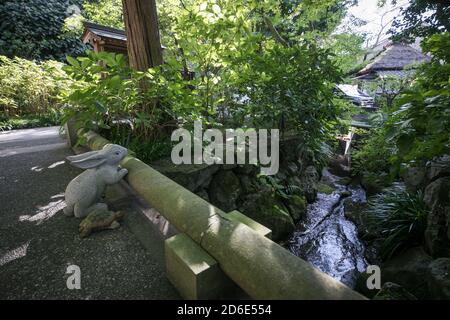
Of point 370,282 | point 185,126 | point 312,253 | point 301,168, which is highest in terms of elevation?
point 185,126

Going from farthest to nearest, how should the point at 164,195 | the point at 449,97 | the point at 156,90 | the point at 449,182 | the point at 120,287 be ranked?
the point at 449,182 < the point at 156,90 < the point at 164,195 < the point at 120,287 < the point at 449,97

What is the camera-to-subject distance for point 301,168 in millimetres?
5918

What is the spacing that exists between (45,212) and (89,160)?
2.69ft

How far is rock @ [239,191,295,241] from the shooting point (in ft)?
13.3

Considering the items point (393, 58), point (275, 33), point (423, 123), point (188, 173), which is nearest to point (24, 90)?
point (275, 33)

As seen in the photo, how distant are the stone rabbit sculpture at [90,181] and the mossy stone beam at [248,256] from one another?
2.24 ft

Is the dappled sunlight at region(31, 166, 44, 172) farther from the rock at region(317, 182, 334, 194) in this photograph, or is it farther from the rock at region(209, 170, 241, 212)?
the rock at region(317, 182, 334, 194)

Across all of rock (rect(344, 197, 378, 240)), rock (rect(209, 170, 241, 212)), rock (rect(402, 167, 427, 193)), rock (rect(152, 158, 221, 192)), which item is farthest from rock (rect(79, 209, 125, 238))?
rock (rect(402, 167, 427, 193))

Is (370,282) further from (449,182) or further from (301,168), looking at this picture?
(301,168)

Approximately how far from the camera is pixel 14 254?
182 cm

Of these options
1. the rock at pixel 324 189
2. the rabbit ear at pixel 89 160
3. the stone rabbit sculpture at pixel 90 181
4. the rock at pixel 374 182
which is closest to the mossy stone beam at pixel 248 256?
the stone rabbit sculpture at pixel 90 181


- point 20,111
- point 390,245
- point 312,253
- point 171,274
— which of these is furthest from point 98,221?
point 20,111

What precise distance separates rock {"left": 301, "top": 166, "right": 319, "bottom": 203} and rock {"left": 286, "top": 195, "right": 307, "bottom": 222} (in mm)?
632
